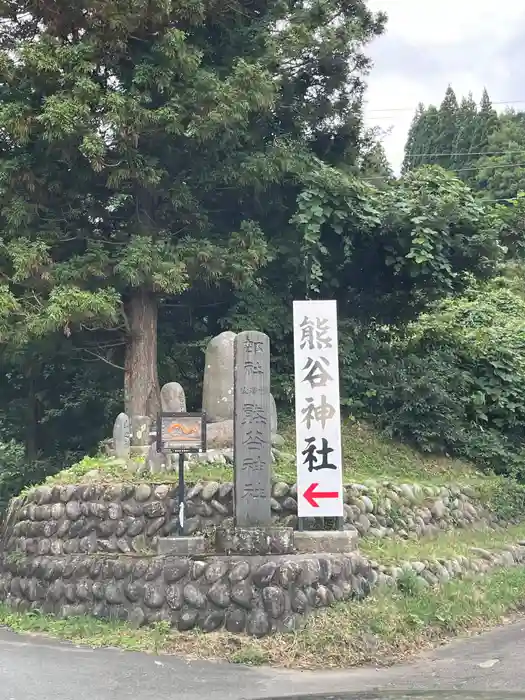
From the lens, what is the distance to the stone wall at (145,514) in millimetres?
9211

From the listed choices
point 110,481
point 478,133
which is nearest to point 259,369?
point 110,481

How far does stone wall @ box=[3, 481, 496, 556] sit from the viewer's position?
363 inches

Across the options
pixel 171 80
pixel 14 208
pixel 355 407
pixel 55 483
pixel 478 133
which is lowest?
pixel 55 483

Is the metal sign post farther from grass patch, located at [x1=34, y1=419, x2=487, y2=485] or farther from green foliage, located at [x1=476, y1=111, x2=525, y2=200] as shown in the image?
green foliage, located at [x1=476, y1=111, x2=525, y2=200]

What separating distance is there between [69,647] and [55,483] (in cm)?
285

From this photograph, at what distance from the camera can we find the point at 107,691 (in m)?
6.35

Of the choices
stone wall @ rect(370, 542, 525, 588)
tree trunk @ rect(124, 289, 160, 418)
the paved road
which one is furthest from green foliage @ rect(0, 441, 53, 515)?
stone wall @ rect(370, 542, 525, 588)

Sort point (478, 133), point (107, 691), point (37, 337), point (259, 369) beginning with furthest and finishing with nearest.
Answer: point (478, 133) → point (37, 337) → point (259, 369) → point (107, 691)

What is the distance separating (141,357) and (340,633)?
22.1 ft

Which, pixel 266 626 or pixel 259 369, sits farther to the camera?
pixel 259 369

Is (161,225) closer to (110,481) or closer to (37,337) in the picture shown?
(37,337)

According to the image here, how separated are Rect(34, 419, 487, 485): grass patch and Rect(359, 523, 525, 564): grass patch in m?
0.97

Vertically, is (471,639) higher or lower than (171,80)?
lower

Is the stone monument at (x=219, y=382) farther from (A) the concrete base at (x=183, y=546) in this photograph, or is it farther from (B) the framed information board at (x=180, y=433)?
(A) the concrete base at (x=183, y=546)
